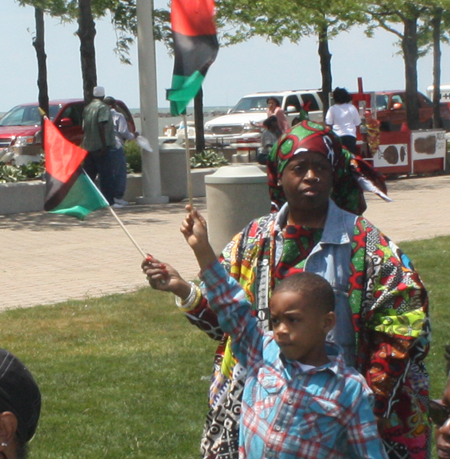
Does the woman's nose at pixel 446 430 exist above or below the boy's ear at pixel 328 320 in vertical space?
below

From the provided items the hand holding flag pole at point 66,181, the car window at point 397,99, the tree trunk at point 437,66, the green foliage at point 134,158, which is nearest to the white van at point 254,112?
the car window at point 397,99

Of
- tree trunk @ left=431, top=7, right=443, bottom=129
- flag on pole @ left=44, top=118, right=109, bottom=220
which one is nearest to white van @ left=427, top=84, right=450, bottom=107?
tree trunk @ left=431, top=7, right=443, bottom=129

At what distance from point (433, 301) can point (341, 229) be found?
599 cm

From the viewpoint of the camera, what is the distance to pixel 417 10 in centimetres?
3003

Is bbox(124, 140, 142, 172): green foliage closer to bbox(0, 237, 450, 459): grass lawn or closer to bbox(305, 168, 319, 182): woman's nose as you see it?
bbox(0, 237, 450, 459): grass lawn

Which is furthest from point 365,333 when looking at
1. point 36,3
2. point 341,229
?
point 36,3

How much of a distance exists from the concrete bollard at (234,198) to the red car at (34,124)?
834 centimetres

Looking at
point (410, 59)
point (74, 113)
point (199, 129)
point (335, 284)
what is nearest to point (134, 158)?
point (74, 113)

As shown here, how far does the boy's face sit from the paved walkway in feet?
21.6

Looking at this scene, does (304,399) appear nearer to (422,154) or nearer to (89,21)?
(89,21)

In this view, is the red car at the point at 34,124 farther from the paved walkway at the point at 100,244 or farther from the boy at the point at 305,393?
the boy at the point at 305,393

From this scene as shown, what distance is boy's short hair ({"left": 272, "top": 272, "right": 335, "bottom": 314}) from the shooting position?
2988mm

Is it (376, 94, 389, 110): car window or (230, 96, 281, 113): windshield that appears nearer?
(230, 96, 281, 113): windshield

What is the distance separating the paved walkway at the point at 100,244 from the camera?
33.2 ft
